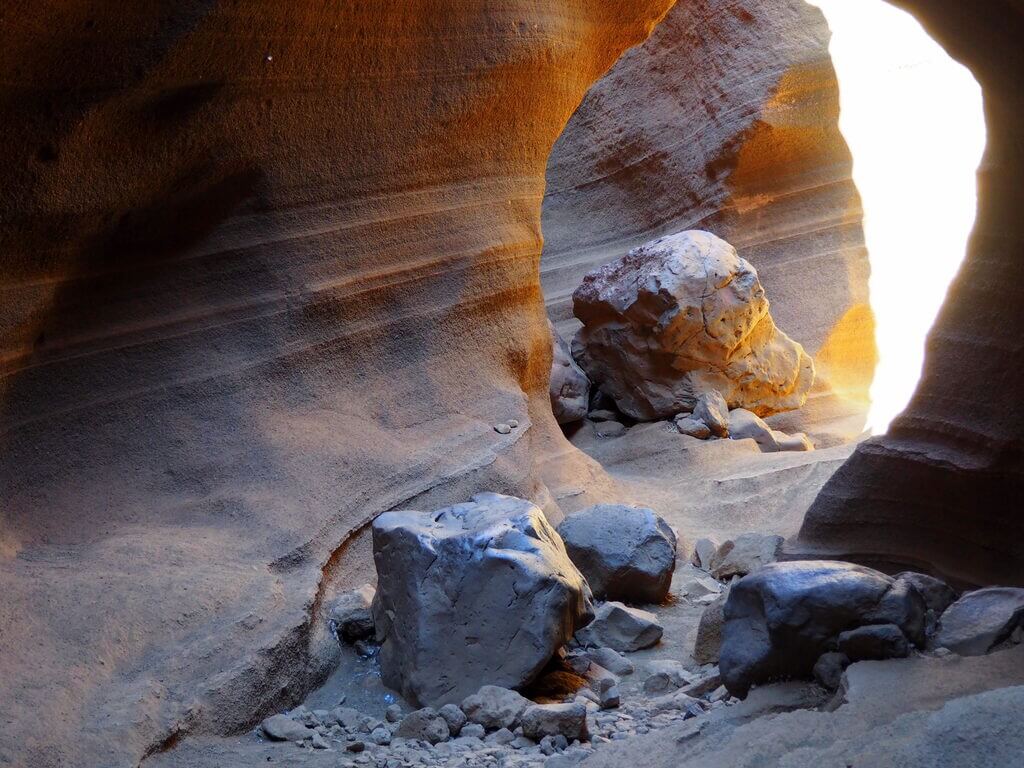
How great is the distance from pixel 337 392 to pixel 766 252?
5530 mm

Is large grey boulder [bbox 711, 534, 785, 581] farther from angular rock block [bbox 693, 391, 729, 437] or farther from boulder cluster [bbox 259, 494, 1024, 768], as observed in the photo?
angular rock block [bbox 693, 391, 729, 437]

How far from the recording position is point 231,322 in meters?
4.12

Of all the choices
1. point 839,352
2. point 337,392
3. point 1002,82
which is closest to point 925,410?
point 1002,82

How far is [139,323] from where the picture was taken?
151 inches

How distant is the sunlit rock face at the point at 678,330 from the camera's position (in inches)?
279

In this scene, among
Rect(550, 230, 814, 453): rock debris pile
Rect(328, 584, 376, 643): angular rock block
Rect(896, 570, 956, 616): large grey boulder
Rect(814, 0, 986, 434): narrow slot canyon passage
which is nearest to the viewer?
Rect(896, 570, 956, 616): large grey boulder

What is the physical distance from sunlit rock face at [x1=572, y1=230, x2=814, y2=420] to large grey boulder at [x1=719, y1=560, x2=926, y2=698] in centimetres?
448

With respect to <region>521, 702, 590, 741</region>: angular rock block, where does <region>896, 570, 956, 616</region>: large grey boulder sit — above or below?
above

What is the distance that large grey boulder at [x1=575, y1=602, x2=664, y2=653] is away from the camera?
3.50 m

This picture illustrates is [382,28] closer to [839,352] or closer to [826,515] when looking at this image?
[826,515]

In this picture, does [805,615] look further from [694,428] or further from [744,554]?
[694,428]

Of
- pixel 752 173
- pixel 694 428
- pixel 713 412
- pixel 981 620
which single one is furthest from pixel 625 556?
pixel 752 173

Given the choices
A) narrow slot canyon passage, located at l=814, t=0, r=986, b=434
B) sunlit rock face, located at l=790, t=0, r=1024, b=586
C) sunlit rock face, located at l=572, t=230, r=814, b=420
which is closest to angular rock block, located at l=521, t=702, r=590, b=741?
sunlit rock face, located at l=790, t=0, r=1024, b=586

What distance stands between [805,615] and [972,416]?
4.14 ft
